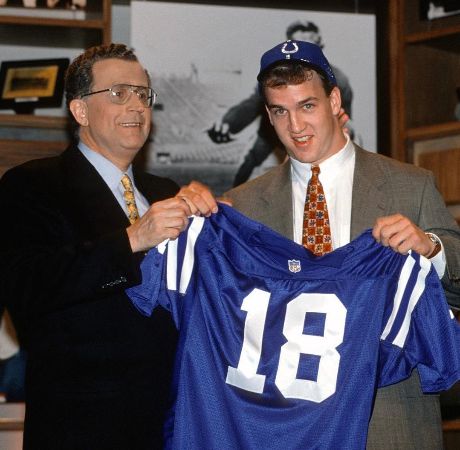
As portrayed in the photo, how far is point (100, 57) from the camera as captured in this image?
2.93m

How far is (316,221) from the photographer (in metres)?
2.70

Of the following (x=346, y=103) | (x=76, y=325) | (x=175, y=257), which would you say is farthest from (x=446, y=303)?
(x=346, y=103)

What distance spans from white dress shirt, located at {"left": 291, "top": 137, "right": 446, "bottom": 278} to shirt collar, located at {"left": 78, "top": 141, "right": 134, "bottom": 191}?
531mm

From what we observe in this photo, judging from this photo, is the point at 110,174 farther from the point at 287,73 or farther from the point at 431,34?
the point at 431,34

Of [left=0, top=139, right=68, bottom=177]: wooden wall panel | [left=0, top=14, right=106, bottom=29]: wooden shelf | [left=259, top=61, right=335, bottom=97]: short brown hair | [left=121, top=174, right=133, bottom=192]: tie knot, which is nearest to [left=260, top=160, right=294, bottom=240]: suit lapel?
[left=259, top=61, right=335, bottom=97]: short brown hair

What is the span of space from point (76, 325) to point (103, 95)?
0.72m

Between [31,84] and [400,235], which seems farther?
[31,84]

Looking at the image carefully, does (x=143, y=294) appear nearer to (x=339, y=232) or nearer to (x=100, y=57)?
(x=339, y=232)

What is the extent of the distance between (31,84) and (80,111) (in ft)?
4.51

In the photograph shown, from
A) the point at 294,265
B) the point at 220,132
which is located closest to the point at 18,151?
the point at 220,132

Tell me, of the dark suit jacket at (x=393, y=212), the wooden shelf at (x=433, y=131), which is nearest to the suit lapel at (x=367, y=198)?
the dark suit jacket at (x=393, y=212)

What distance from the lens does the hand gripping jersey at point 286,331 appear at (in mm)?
2498

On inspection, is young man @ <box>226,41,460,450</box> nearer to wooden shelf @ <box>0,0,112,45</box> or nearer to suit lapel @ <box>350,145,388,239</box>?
suit lapel @ <box>350,145,388,239</box>

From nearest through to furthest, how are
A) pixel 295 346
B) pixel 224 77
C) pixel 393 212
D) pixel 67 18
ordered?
pixel 295 346, pixel 393 212, pixel 67 18, pixel 224 77
